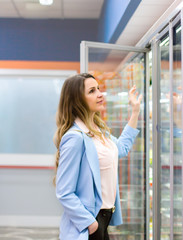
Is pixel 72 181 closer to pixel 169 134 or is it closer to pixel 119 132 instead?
pixel 169 134

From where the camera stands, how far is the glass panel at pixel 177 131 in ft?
6.60

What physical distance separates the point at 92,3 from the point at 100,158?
3361 millimetres

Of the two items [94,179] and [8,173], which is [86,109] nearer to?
[94,179]

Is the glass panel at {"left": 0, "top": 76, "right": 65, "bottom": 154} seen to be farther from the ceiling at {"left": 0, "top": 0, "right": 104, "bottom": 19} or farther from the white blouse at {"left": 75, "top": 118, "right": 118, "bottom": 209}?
the white blouse at {"left": 75, "top": 118, "right": 118, "bottom": 209}

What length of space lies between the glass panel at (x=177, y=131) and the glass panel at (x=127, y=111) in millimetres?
716

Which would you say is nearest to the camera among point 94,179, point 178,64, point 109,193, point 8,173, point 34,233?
point 94,179

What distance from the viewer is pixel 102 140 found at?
1.72 m

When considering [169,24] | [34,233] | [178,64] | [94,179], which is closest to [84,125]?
[94,179]

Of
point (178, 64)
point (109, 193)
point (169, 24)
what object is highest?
point (169, 24)

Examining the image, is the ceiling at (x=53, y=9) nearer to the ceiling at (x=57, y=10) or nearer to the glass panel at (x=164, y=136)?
the ceiling at (x=57, y=10)

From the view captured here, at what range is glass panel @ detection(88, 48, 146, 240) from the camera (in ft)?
9.02

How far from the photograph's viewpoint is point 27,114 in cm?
493

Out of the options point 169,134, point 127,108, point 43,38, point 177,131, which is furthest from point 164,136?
point 43,38

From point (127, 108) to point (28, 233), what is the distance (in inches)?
94.5
